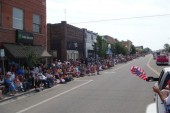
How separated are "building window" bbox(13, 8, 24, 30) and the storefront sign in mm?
573

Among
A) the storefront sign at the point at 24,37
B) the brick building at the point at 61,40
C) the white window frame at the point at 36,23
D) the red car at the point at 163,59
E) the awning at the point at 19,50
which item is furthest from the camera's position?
the red car at the point at 163,59

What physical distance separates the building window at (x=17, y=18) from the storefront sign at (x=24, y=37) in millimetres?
573

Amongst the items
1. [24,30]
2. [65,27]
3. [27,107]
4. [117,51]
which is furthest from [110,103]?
[117,51]

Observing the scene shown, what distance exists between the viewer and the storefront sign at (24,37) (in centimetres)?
2539

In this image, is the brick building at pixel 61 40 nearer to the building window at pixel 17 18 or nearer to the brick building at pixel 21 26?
the brick building at pixel 21 26

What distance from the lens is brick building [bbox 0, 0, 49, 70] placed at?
934 inches

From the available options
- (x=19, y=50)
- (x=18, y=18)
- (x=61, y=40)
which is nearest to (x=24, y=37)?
(x=18, y=18)

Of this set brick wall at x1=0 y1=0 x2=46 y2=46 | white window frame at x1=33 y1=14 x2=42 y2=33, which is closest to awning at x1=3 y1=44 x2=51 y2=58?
brick wall at x1=0 y1=0 x2=46 y2=46

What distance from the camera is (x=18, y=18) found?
26141 millimetres

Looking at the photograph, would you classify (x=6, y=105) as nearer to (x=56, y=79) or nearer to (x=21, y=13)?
(x=56, y=79)

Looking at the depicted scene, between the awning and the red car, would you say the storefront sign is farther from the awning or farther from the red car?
the red car

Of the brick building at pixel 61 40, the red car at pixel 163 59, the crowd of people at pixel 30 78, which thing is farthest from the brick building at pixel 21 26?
the red car at pixel 163 59

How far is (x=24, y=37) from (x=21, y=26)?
3.09 ft

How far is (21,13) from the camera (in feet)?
87.7
